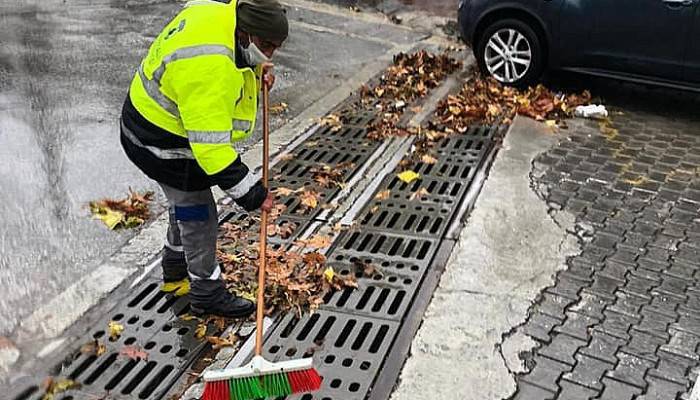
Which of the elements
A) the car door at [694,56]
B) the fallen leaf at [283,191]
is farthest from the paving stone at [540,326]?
the car door at [694,56]

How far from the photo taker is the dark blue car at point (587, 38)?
6.88 meters

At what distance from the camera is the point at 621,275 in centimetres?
444

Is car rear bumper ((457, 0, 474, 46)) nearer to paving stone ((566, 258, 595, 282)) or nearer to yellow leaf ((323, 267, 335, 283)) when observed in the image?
paving stone ((566, 258, 595, 282))

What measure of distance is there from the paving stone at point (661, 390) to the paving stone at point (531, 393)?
410 millimetres

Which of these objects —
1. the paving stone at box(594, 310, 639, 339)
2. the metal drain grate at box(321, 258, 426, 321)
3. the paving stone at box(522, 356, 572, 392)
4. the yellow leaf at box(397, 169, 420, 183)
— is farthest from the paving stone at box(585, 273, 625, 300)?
the yellow leaf at box(397, 169, 420, 183)

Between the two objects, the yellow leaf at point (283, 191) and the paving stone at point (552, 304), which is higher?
the paving stone at point (552, 304)

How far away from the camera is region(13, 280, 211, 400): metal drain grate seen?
346 cm

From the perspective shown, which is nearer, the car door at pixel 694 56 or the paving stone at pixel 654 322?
the paving stone at pixel 654 322

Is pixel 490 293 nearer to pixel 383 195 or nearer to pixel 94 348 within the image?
pixel 383 195

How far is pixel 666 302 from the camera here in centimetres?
418

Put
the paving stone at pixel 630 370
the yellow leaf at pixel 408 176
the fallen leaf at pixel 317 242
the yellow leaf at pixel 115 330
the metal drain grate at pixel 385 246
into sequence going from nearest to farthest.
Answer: the paving stone at pixel 630 370 → the yellow leaf at pixel 115 330 → the metal drain grate at pixel 385 246 → the fallen leaf at pixel 317 242 → the yellow leaf at pixel 408 176

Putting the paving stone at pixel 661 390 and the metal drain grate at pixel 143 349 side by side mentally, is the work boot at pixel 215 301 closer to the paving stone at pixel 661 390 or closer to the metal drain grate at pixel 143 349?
the metal drain grate at pixel 143 349

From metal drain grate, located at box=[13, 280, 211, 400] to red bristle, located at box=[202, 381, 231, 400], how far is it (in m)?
0.36

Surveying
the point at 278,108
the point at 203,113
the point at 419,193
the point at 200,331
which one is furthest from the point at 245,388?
the point at 278,108
